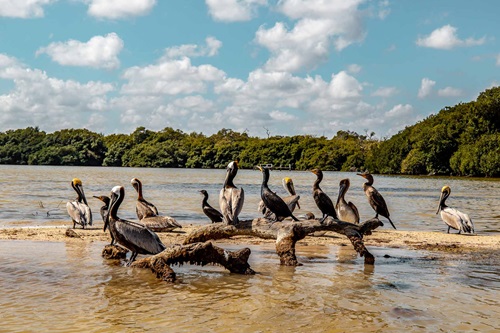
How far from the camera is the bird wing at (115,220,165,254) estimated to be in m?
8.39

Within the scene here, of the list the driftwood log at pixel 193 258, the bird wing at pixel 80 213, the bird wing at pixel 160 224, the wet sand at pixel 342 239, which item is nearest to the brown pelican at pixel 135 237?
the driftwood log at pixel 193 258

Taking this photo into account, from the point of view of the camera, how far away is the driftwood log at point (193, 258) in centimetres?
766

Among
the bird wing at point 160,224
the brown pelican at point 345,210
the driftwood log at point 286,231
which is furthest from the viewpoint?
the brown pelican at point 345,210

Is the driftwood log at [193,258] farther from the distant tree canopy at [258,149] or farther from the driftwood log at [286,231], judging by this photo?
the distant tree canopy at [258,149]

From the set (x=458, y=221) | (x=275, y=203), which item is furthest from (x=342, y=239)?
(x=458, y=221)

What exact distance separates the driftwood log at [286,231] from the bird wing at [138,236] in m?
0.99

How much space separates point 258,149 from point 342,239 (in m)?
111

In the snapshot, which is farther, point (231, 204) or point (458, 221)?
point (458, 221)

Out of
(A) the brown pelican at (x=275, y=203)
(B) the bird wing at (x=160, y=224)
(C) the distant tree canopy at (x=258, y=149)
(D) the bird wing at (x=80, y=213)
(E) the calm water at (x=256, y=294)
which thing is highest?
(C) the distant tree canopy at (x=258, y=149)

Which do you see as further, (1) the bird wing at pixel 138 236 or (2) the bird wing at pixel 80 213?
(2) the bird wing at pixel 80 213

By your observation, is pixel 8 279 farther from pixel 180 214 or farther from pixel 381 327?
pixel 180 214

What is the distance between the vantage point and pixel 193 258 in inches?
305

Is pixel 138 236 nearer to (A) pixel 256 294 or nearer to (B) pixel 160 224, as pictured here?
(A) pixel 256 294

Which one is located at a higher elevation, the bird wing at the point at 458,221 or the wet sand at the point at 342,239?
the bird wing at the point at 458,221
